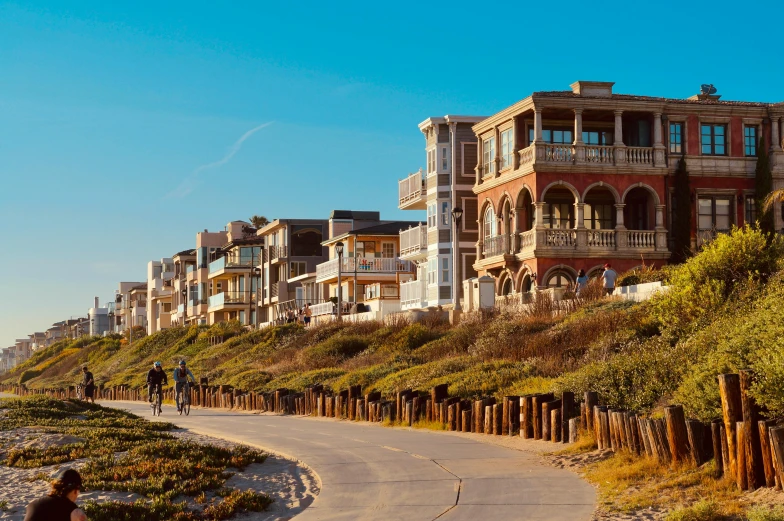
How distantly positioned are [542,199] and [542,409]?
2777cm

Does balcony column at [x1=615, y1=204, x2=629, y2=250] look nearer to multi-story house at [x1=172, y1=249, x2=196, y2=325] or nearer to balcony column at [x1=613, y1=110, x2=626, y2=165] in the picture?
balcony column at [x1=613, y1=110, x2=626, y2=165]

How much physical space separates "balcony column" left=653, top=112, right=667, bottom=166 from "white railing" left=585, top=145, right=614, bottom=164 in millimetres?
1982

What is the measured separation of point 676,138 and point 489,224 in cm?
936

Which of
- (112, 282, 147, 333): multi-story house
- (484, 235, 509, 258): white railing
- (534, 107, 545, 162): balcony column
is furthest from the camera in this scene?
(112, 282, 147, 333): multi-story house

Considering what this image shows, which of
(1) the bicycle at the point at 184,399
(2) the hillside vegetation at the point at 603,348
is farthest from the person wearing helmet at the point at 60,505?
(1) the bicycle at the point at 184,399

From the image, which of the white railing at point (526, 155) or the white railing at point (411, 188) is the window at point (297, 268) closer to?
the white railing at point (411, 188)

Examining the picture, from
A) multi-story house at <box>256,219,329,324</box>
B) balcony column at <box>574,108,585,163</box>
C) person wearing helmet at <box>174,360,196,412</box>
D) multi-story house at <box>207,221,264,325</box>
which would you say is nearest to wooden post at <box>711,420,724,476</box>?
person wearing helmet at <box>174,360,196,412</box>

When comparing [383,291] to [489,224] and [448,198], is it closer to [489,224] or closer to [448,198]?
[448,198]

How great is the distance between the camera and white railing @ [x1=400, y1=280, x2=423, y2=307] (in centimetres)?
5859

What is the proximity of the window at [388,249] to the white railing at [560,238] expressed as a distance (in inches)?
1405

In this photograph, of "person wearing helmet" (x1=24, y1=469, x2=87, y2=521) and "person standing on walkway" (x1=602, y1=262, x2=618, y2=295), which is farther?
"person standing on walkway" (x1=602, y1=262, x2=618, y2=295)

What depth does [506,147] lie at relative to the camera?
48.4 meters

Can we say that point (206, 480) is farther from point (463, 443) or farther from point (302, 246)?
point (302, 246)

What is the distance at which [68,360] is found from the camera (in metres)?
104
